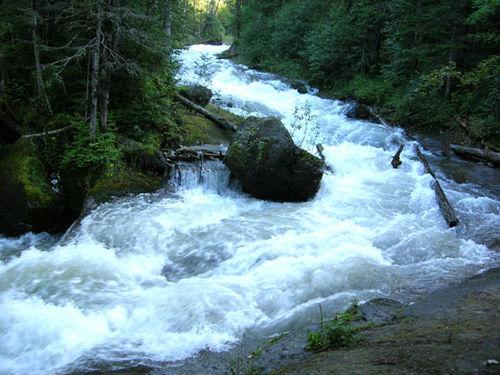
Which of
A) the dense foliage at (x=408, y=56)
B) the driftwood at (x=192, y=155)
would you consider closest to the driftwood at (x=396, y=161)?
the dense foliage at (x=408, y=56)

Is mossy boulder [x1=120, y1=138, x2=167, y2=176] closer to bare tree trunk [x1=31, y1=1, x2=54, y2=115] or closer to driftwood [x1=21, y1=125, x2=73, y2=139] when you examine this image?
driftwood [x1=21, y1=125, x2=73, y2=139]

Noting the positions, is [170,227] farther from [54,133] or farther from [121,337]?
[54,133]

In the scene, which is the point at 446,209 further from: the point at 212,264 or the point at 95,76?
the point at 95,76

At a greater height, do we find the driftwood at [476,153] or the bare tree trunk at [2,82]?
the bare tree trunk at [2,82]

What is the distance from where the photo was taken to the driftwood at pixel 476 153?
44.5 ft

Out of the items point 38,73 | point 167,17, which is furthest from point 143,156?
point 167,17

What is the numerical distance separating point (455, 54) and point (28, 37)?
627 inches

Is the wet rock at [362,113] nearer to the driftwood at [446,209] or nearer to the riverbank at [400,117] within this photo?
the riverbank at [400,117]

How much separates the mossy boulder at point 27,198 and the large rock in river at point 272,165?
4.45m

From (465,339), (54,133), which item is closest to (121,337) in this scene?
(465,339)

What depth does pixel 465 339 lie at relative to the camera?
379 centimetres

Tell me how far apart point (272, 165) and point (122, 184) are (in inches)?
147

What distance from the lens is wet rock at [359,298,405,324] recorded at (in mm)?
5323

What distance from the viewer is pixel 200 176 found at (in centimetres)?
1114
